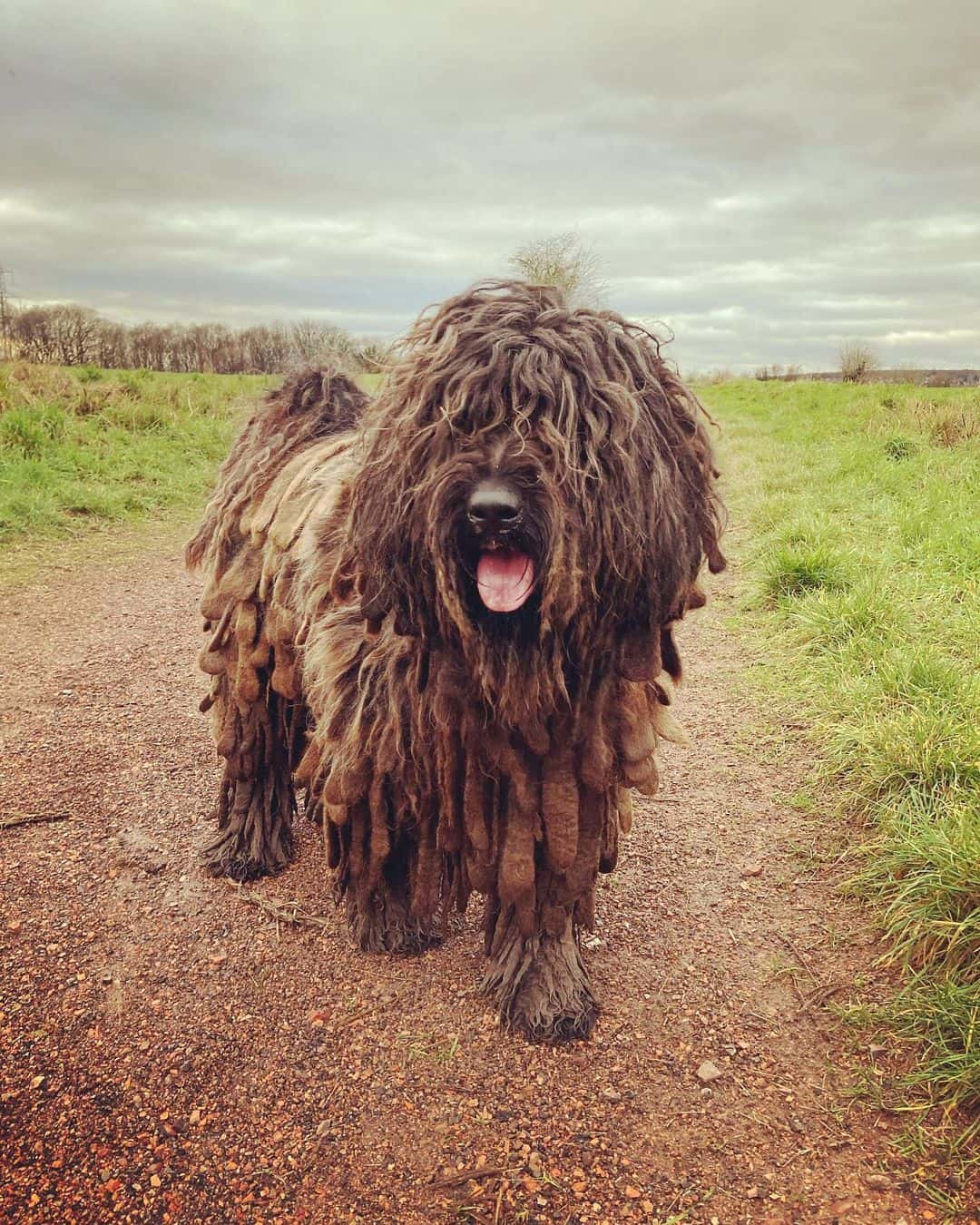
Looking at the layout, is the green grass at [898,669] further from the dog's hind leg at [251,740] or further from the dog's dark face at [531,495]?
the dog's hind leg at [251,740]

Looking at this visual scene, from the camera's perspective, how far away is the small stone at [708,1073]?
8.49ft

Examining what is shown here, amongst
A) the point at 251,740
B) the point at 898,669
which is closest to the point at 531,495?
the point at 251,740

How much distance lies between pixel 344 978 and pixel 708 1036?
1226 millimetres

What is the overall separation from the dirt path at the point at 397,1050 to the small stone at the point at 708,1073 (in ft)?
0.10

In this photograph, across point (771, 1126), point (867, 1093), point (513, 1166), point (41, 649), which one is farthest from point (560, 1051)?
point (41, 649)

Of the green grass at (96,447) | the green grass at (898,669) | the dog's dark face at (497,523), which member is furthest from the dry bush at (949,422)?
the dog's dark face at (497,523)

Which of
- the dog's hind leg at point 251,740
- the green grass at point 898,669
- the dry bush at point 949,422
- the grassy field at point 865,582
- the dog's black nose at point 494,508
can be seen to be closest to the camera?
the dog's black nose at point 494,508

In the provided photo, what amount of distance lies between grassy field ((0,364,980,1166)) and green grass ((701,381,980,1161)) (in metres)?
0.01

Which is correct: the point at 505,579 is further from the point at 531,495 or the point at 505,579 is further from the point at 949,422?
the point at 949,422

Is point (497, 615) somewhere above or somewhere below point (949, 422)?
below

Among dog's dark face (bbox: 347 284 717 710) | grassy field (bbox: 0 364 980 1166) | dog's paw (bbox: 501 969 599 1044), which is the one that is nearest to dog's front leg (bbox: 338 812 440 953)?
dog's paw (bbox: 501 969 599 1044)

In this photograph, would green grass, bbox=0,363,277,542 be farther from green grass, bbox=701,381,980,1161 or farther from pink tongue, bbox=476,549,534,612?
pink tongue, bbox=476,549,534,612

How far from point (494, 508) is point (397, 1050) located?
177 centimetres

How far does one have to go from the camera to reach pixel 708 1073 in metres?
2.61
